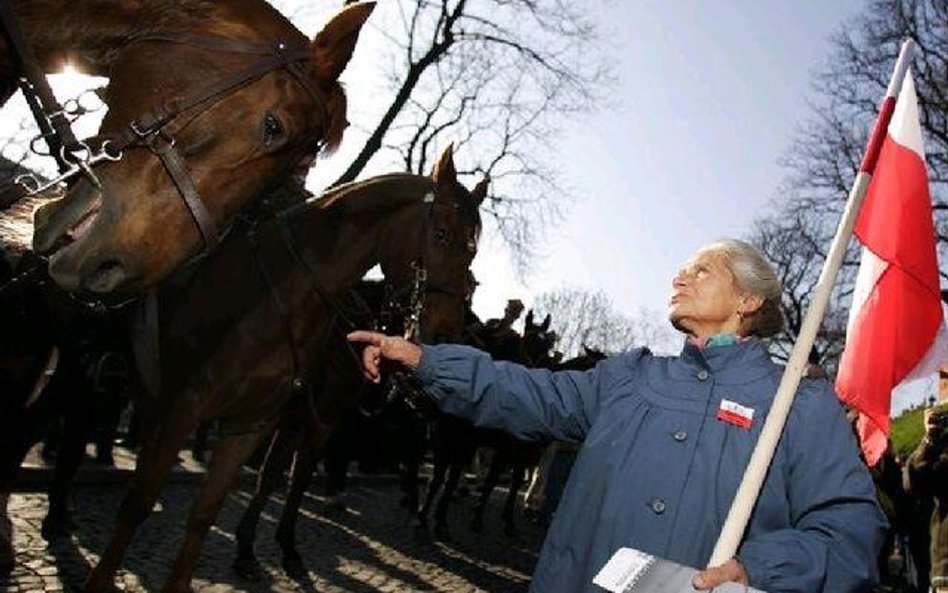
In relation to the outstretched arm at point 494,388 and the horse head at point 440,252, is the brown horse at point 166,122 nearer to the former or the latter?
the outstretched arm at point 494,388

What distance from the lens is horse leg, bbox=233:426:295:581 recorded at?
21.0ft

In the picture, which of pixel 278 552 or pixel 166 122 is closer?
pixel 166 122

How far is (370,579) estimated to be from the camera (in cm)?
727

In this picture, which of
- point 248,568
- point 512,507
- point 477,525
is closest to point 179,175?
point 248,568

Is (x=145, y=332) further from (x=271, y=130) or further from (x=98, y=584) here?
(x=271, y=130)

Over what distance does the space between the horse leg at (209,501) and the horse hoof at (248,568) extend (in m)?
1.35

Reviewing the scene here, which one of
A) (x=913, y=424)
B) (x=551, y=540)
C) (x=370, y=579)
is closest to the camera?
(x=551, y=540)

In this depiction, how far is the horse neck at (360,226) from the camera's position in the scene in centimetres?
554

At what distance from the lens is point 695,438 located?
255 centimetres

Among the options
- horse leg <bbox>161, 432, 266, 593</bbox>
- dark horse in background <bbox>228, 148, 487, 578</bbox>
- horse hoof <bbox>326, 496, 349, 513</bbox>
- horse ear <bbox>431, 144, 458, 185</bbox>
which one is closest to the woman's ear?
dark horse in background <bbox>228, 148, 487, 578</bbox>

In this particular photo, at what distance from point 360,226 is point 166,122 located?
3240 mm

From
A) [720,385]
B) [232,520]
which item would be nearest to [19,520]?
[232,520]

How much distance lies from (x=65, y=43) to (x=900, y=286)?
10.5ft

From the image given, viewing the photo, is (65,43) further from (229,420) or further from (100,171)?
(229,420)
